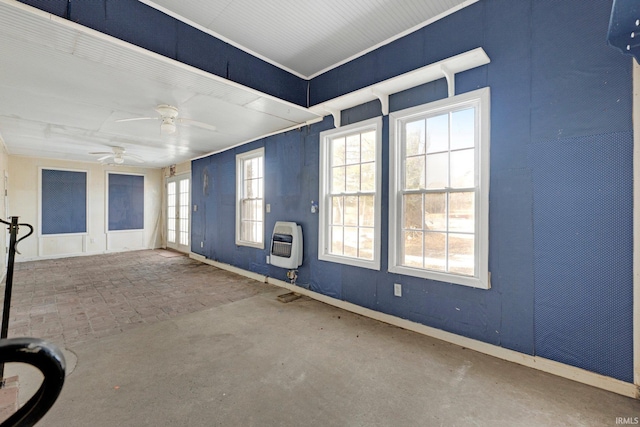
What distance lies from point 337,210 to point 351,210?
237mm

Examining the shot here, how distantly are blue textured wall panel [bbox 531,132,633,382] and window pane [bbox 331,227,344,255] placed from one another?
211 centimetres

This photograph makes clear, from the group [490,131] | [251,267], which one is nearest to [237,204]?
[251,267]

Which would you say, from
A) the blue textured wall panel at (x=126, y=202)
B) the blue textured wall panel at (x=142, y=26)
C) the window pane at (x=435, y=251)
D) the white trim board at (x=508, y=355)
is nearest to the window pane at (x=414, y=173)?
the window pane at (x=435, y=251)

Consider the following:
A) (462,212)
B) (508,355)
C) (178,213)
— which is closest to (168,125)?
(462,212)

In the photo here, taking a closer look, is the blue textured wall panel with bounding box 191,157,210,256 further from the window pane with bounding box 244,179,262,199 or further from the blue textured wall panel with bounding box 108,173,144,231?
the blue textured wall panel with bounding box 108,173,144,231

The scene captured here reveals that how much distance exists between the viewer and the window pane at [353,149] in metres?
3.66

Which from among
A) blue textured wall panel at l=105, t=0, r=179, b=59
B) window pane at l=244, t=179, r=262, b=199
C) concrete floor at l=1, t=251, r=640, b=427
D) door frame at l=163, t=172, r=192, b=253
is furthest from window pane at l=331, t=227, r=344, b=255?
door frame at l=163, t=172, r=192, b=253

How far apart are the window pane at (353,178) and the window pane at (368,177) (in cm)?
6

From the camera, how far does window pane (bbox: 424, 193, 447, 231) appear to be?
9.43 feet

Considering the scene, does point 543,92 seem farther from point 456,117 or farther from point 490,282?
point 490,282

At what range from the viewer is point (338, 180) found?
3.88 metres

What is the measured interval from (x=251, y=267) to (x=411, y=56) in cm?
414

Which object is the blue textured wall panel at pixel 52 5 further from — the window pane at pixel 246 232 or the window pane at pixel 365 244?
the window pane at pixel 246 232

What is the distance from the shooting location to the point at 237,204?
5.71 meters
